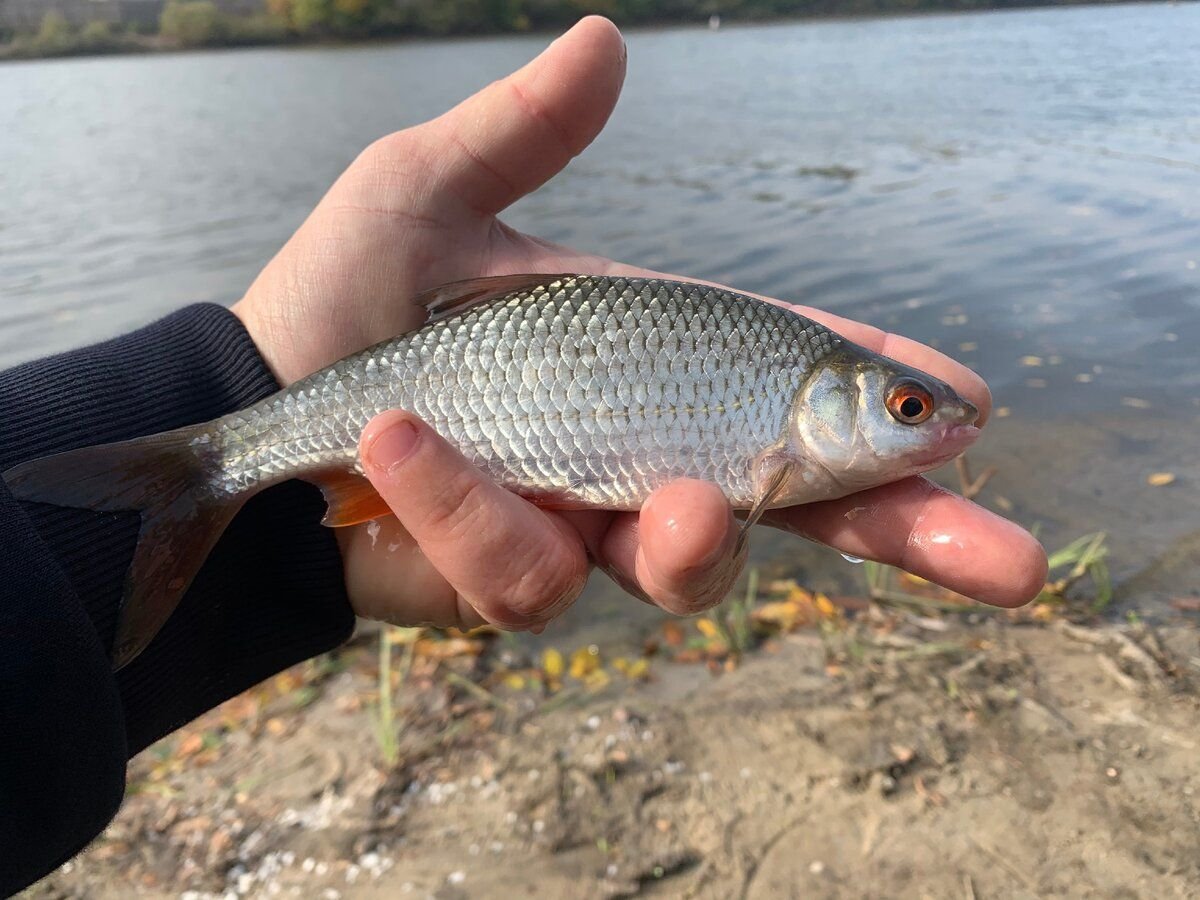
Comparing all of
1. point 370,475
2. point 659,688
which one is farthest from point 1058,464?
point 370,475

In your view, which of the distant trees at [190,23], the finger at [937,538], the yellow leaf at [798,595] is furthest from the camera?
the distant trees at [190,23]

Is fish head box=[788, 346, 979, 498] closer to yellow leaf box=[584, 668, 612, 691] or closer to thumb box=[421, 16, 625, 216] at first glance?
thumb box=[421, 16, 625, 216]

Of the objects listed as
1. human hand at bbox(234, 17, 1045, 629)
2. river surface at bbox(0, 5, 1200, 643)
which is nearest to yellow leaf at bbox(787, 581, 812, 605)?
river surface at bbox(0, 5, 1200, 643)

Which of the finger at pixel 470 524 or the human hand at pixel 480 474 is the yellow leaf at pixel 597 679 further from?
the finger at pixel 470 524

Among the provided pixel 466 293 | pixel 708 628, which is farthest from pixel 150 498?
pixel 708 628

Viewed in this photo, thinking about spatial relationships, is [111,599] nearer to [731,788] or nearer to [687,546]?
[687,546]

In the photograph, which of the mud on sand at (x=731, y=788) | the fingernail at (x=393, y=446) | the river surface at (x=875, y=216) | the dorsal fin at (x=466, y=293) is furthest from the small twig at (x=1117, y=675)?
the fingernail at (x=393, y=446)
